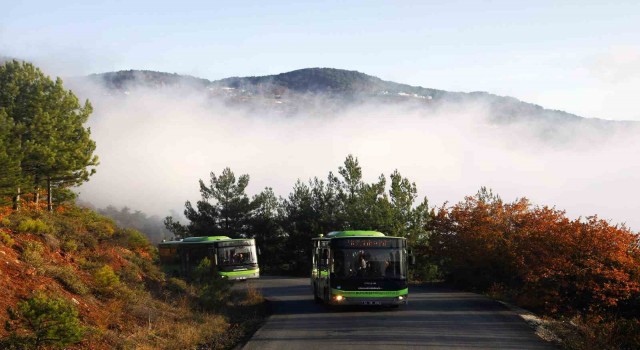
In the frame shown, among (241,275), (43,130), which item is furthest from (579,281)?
(43,130)

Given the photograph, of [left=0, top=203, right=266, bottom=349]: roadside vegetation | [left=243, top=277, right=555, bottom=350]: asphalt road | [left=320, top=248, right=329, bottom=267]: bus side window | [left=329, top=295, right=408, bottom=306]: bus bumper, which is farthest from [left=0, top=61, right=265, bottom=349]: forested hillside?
[left=320, top=248, right=329, bottom=267]: bus side window

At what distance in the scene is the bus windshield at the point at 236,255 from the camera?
4088 cm

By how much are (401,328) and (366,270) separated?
14.7ft

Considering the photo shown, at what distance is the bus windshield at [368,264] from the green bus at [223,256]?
62.1 ft

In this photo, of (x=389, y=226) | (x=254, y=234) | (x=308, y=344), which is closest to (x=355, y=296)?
(x=308, y=344)

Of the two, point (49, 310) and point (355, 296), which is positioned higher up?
point (49, 310)

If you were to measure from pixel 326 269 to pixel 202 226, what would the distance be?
5257cm

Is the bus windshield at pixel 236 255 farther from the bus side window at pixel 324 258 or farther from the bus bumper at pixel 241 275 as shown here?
the bus side window at pixel 324 258

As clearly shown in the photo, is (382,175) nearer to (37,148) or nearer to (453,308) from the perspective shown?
(37,148)

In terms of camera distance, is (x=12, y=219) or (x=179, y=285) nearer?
(x=12, y=219)

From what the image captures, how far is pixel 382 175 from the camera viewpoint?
6200cm

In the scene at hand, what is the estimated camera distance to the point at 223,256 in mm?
40844

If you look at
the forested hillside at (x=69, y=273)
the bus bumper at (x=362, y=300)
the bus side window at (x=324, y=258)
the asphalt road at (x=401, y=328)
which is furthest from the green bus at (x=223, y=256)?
the bus bumper at (x=362, y=300)

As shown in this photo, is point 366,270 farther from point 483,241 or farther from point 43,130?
point 43,130
